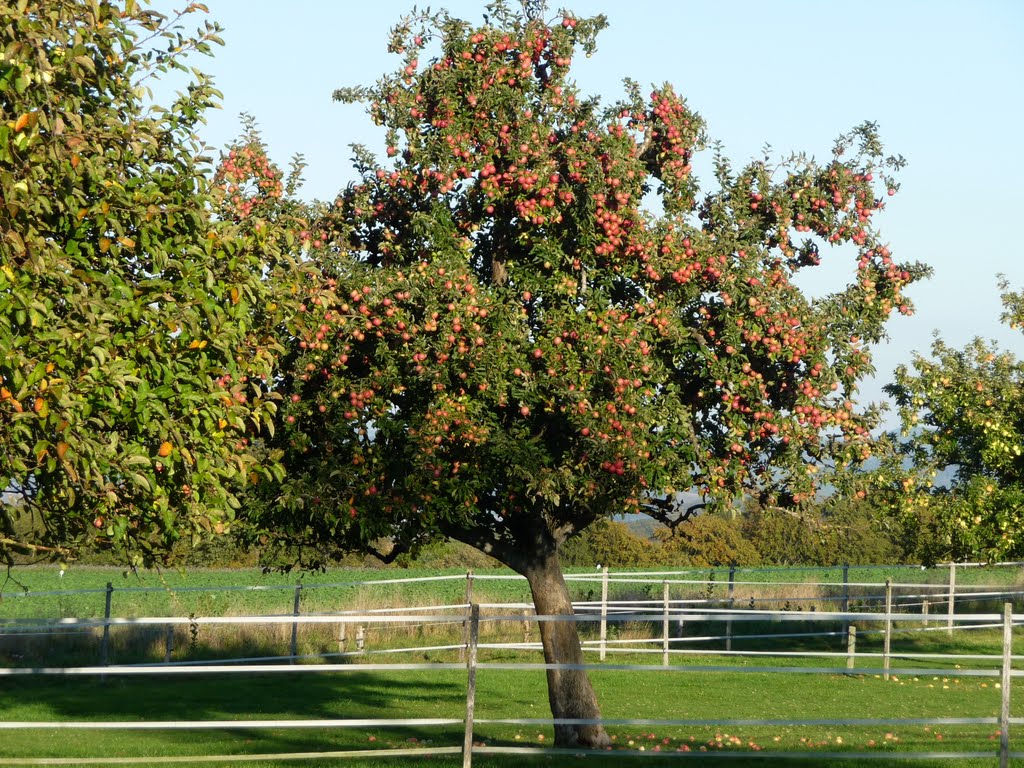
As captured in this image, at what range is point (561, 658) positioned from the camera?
1469cm

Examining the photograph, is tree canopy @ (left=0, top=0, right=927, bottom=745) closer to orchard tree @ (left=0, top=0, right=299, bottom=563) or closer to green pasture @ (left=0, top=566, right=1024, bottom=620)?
orchard tree @ (left=0, top=0, right=299, bottom=563)

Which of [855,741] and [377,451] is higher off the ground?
[377,451]

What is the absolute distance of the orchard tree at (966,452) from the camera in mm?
24328

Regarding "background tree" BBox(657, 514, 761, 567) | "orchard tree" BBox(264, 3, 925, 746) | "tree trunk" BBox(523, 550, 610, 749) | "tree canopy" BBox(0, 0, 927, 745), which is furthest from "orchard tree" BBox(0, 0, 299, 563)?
"background tree" BBox(657, 514, 761, 567)

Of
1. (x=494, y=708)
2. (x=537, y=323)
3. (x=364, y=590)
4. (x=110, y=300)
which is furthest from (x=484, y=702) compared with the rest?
(x=364, y=590)

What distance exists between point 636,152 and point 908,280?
10.5 feet

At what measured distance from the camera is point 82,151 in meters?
8.18

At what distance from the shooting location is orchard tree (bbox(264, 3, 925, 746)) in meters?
12.0

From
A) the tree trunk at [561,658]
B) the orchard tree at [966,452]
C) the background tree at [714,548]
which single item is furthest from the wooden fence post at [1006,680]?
the background tree at [714,548]

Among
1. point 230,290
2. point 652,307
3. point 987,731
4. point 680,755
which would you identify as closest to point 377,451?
point 652,307

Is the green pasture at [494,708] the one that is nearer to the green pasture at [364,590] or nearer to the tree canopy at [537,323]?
the tree canopy at [537,323]

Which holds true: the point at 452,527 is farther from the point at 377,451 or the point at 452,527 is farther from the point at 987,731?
the point at 987,731

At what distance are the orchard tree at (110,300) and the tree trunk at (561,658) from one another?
6.27 meters

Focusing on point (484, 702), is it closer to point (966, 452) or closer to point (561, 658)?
point (561, 658)
